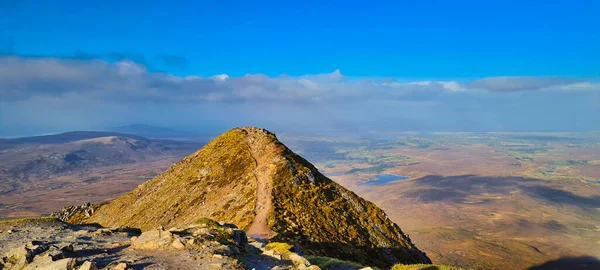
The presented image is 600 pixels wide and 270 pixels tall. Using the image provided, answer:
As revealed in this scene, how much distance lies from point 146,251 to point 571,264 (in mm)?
166458

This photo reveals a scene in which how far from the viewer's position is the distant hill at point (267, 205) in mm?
40406

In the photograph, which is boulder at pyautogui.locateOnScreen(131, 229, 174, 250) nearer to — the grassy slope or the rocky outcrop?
the grassy slope

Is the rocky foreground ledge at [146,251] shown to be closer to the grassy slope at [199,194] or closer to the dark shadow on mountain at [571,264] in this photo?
the grassy slope at [199,194]

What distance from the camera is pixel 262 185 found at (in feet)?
166

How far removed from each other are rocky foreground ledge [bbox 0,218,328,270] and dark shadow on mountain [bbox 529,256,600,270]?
14468 cm

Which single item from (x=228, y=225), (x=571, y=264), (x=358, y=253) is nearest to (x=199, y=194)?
(x=228, y=225)

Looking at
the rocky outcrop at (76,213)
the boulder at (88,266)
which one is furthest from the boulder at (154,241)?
the rocky outcrop at (76,213)

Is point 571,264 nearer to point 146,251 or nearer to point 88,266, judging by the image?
point 146,251

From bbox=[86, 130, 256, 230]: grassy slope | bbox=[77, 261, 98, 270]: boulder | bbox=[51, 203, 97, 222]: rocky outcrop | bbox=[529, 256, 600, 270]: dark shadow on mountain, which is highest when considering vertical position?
bbox=[77, 261, 98, 270]: boulder

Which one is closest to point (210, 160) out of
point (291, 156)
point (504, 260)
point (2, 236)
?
point (291, 156)

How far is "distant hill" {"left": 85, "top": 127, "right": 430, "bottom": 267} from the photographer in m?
40.4

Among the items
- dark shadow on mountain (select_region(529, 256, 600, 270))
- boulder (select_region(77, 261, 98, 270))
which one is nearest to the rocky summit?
boulder (select_region(77, 261, 98, 270))

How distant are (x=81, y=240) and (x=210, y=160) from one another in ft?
132

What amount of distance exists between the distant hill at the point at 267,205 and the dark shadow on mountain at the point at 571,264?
4555 inches
